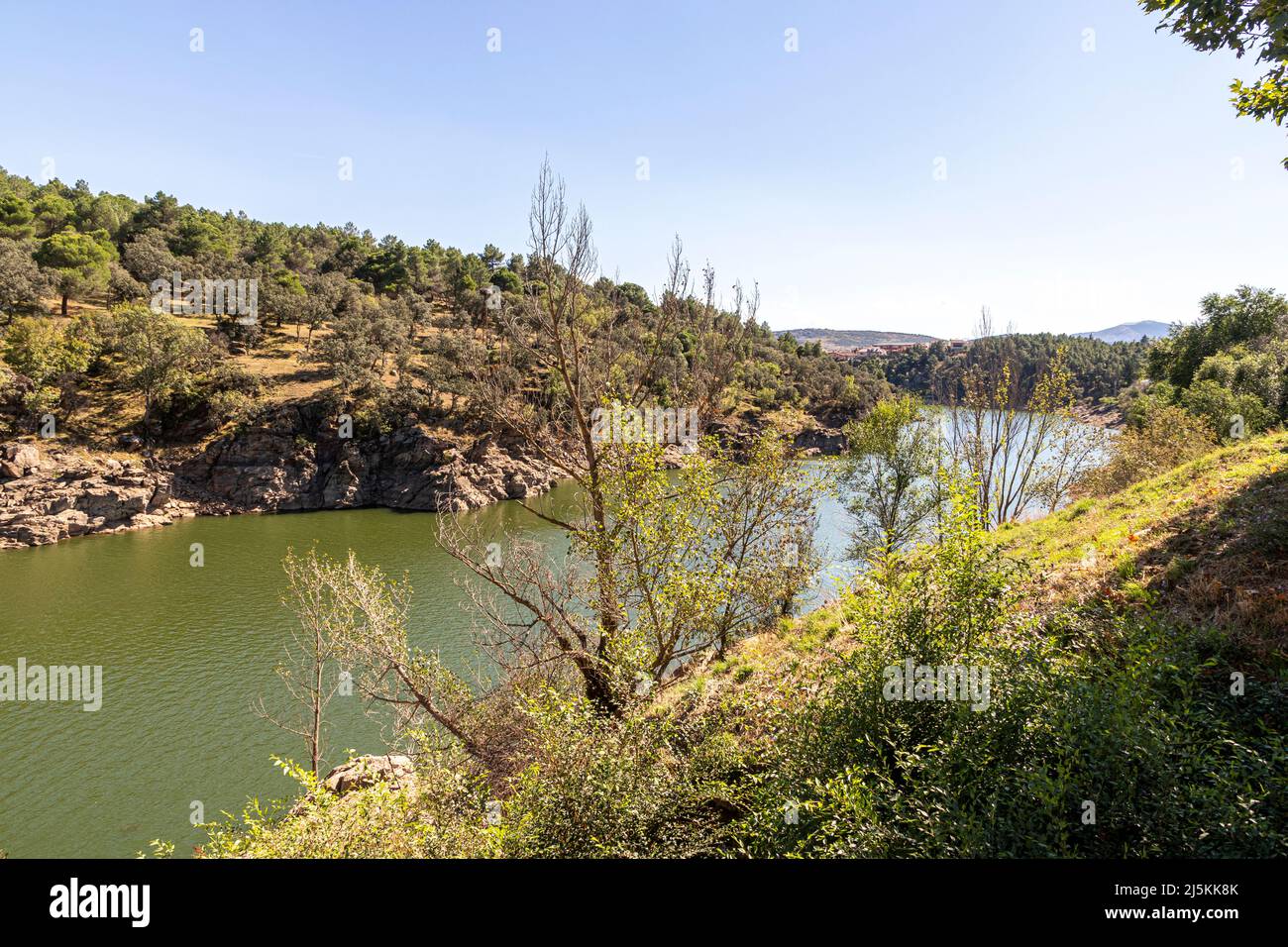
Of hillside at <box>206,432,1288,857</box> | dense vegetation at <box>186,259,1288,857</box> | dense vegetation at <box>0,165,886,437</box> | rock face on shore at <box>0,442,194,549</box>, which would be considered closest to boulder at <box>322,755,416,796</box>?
dense vegetation at <box>186,259,1288,857</box>

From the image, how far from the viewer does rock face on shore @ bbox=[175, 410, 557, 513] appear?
→ 51.5 m

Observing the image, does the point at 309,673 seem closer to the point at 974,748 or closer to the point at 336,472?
the point at 974,748

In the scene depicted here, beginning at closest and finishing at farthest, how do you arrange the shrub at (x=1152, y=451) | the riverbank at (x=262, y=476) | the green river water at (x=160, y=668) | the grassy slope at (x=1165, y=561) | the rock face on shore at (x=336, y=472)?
the grassy slope at (x=1165, y=561), the green river water at (x=160, y=668), the shrub at (x=1152, y=451), the riverbank at (x=262, y=476), the rock face on shore at (x=336, y=472)

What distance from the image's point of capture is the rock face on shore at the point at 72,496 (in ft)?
133

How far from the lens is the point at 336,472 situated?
181ft

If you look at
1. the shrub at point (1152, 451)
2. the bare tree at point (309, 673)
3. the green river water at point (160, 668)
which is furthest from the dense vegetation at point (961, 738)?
the shrub at point (1152, 451)

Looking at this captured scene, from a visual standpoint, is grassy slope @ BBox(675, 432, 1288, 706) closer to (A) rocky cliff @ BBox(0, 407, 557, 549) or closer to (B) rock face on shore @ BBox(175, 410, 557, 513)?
(A) rocky cliff @ BBox(0, 407, 557, 549)

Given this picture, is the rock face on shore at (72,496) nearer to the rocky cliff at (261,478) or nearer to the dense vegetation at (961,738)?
the rocky cliff at (261,478)

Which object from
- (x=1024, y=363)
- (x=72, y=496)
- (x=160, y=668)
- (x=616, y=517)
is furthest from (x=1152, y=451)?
(x=72, y=496)

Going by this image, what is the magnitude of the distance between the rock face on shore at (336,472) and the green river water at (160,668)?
717 cm

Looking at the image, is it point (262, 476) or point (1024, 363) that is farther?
point (262, 476)

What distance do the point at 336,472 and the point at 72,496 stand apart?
18344mm
